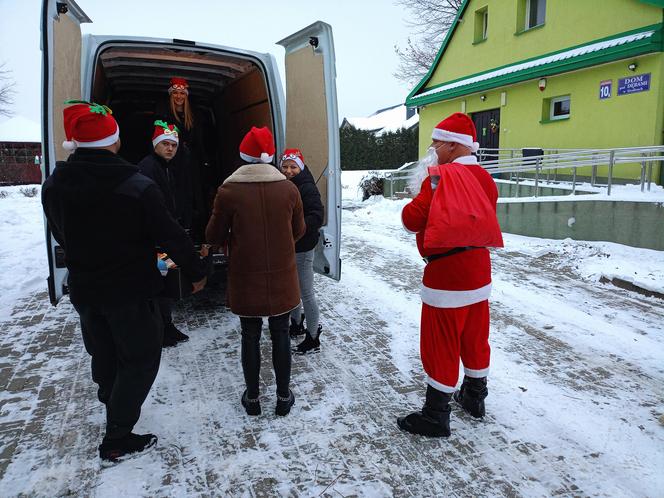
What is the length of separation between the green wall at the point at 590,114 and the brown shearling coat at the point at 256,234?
959 cm

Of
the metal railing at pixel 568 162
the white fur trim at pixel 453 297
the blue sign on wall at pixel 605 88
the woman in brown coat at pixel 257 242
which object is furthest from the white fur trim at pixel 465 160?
the blue sign on wall at pixel 605 88

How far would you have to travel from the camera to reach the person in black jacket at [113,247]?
2.33 metres

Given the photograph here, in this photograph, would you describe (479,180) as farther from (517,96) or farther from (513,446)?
(517,96)

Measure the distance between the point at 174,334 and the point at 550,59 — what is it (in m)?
11.2

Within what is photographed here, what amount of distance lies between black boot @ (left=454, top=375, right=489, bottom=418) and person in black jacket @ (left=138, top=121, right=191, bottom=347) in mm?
2397

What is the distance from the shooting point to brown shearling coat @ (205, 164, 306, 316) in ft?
9.32

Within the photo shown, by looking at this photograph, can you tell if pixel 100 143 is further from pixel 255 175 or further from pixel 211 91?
pixel 211 91

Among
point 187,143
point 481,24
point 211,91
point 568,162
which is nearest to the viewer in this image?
point 187,143

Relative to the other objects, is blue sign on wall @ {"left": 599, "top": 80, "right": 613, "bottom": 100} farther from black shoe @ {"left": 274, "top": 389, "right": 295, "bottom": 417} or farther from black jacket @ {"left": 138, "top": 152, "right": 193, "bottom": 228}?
black shoe @ {"left": 274, "top": 389, "right": 295, "bottom": 417}

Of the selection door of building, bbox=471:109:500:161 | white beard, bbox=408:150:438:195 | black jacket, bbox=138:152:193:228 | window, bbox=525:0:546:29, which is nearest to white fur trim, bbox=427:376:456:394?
white beard, bbox=408:150:438:195

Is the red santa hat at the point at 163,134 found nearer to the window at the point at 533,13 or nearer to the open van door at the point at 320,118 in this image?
the open van door at the point at 320,118

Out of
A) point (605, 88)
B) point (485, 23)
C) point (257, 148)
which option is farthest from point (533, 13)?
point (257, 148)

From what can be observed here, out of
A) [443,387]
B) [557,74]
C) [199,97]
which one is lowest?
[443,387]

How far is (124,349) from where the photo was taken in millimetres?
2516
